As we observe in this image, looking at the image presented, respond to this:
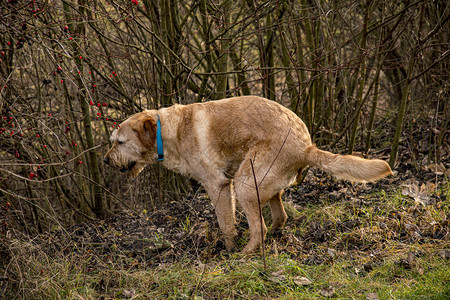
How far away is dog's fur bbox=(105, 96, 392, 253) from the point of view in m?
4.73

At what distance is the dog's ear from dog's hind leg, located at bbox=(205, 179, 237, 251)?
3.05 feet

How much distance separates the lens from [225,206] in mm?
5094

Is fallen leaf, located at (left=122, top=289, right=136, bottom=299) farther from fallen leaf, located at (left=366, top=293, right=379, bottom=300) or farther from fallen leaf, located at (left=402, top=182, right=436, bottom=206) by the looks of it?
fallen leaf, located at (left=402, top=182, right=436, bottom=206)

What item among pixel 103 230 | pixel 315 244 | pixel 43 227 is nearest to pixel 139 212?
pixel 103 230

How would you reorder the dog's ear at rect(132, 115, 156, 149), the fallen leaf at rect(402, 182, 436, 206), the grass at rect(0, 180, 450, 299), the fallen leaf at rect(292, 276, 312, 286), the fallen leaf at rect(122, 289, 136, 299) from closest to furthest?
the grass at rect(0, 180, 450, 299)
the fallen leaf at rect(292, 276, 312, 286)
the fallen leaf at rect(122, 289, 136, 299)
the dog's ear at rect(132, 115, 156, 149)
the fallen leaf at rect(402, 182, 436, 206)

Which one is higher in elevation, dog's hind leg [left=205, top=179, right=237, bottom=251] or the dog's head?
the dog's head

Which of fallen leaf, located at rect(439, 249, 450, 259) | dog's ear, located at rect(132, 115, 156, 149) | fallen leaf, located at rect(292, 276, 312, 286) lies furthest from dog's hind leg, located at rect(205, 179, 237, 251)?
fallen leaf, located at rect(439, 249, 450, 259)

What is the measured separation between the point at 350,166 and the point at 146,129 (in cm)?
248

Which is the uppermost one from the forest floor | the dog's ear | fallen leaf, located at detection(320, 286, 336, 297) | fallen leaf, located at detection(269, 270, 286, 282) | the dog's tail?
the dog's ear

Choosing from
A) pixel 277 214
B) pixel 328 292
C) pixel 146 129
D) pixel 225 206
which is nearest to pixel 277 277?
pixel 328 292

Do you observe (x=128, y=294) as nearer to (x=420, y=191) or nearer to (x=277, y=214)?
(x=277, y=214)

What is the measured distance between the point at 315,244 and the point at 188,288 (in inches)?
65.3

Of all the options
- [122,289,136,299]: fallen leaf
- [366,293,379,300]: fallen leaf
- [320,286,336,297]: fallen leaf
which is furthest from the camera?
[122,289,136,299]: fallen leaf

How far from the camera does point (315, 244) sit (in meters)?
4.85
